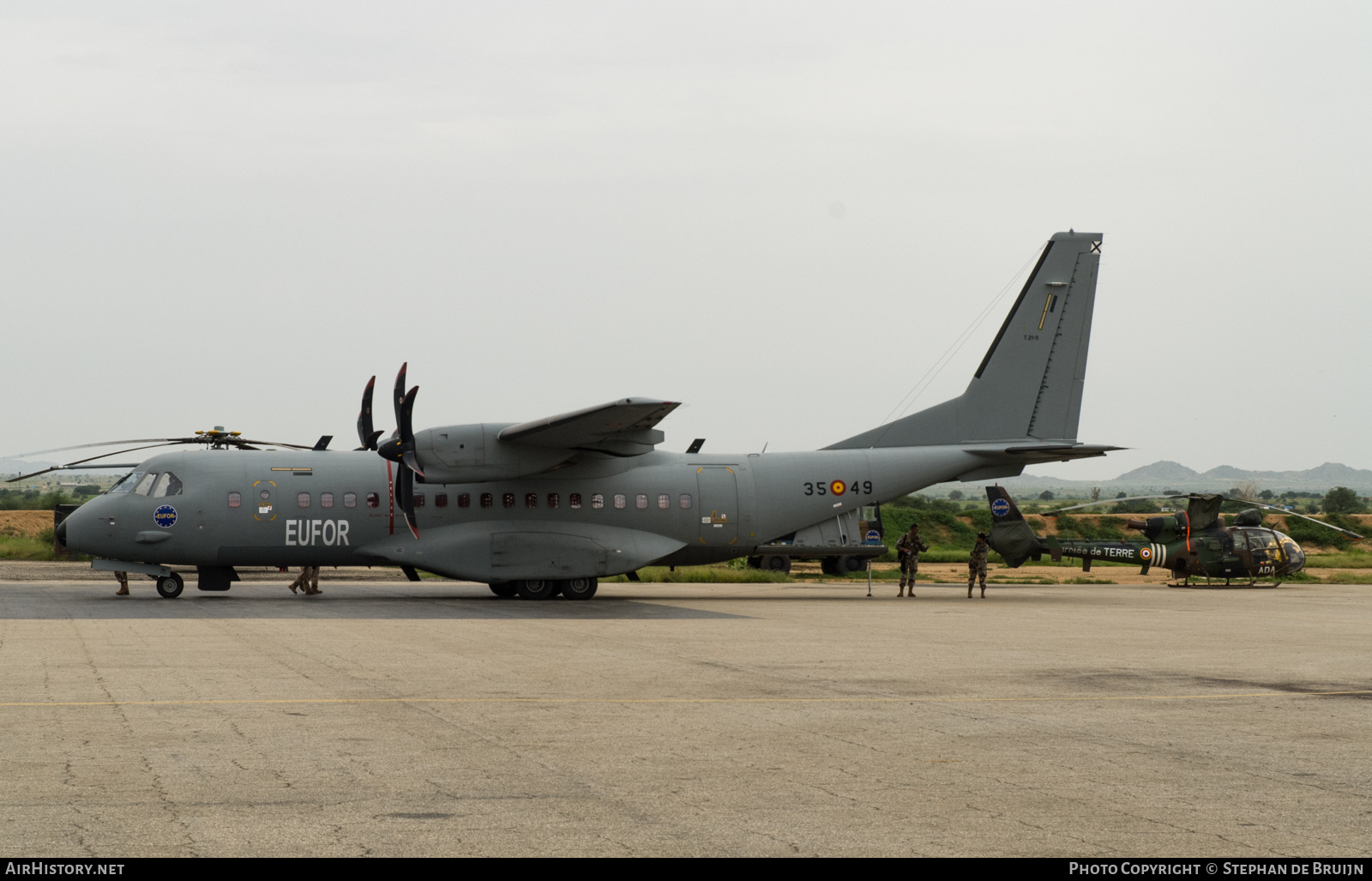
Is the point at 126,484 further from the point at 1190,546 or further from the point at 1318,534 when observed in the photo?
the point at 1318,534

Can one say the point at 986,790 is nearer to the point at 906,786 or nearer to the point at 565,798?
the point at 906,786

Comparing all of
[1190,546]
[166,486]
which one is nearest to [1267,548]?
[1190,546]

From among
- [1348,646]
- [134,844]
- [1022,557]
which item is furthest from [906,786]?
[1022,557]

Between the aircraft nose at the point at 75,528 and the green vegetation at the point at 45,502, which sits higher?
the green vegetation at the point at 45,502

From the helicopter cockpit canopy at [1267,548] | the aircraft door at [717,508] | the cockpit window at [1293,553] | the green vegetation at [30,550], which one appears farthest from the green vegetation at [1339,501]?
the green vegetation at [30,550]

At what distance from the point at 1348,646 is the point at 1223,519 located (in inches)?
896

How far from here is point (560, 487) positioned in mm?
27719

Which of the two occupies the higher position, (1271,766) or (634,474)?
(634,474)

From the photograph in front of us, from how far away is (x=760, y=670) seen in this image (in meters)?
14.9

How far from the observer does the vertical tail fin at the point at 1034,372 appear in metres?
30.7

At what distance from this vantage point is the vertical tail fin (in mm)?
30734

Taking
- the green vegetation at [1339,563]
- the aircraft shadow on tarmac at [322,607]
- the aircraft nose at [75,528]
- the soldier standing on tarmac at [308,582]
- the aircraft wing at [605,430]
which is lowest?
the green vegetation at [1339,563]

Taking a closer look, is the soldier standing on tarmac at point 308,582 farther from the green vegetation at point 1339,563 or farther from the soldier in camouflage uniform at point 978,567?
the green vegetation at point 1339,563

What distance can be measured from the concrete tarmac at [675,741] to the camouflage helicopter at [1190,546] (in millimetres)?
15218
